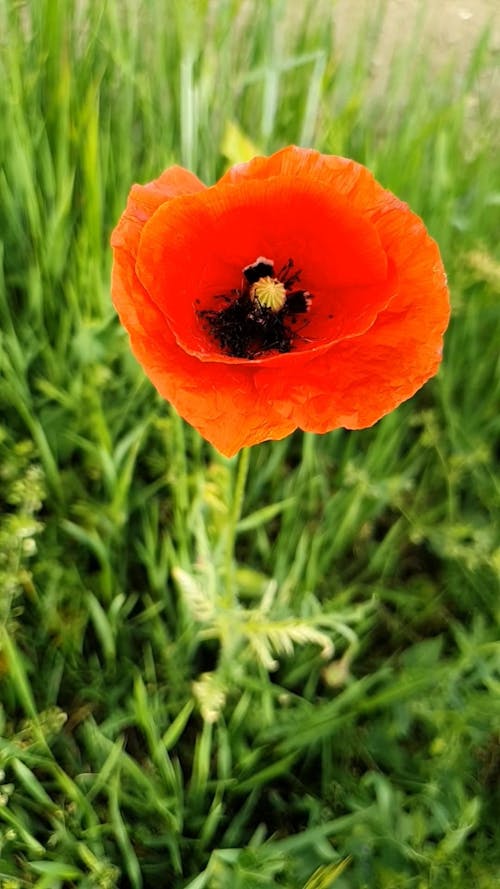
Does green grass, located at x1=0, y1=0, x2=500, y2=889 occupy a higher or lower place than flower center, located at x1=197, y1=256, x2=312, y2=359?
lower

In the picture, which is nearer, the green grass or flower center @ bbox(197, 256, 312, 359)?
flower center @ bbox(197, 256, 312, 359)

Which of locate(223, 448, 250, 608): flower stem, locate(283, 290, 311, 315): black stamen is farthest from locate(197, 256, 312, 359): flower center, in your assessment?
locate(223, 448, 250, 608): flower stem

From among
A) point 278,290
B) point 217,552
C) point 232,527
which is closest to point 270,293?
point 278,290

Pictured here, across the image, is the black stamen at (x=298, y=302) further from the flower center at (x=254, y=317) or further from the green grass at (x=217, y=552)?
the green grass at (x=217, y=552)

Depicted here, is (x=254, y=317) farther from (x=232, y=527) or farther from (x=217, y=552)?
(x=217, y=552)

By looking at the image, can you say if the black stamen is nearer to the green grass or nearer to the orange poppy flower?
the orange poppy flower

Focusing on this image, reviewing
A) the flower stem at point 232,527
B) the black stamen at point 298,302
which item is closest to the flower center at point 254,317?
the black stamen at point 298,302

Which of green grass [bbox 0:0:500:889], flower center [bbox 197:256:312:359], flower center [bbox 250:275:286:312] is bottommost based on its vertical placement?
green grass [bbox 0:0:500:889]

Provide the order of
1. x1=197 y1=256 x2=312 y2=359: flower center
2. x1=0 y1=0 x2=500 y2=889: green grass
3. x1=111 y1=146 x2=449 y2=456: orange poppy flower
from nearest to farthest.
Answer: x1=111 y1=146 x2=449 y2=456: orange poppy flower, x1=197 y1=256 x2=312 y2=359: flower center, x1=0 y1=0 x2=500 y2=889: green grass

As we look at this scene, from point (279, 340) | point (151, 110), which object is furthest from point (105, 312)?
point (279, 340)
